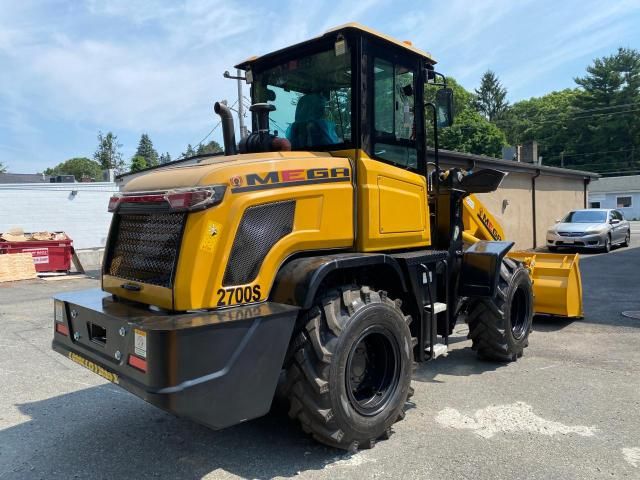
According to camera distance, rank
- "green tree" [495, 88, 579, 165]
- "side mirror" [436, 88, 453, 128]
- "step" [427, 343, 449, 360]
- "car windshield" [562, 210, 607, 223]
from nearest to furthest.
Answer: "step" [427, 343, 449, 360], "side mirror" [436, 88, 453, 128], "car windshield" [562, 210, 607, 223], "green tree" [495, 88, 579, 165]

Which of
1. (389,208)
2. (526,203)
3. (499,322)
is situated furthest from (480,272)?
(526,203)

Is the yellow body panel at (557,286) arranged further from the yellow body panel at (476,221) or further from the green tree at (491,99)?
the green tree at (491,99)

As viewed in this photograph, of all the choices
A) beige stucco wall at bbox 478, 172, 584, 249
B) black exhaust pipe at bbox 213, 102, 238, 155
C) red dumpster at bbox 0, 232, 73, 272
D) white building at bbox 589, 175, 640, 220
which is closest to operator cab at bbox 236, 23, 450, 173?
black exhaust pipe at bbox 213, 102, 238, 155

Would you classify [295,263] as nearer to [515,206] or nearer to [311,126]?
[311,126]

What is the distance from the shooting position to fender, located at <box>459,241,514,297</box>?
5297mm

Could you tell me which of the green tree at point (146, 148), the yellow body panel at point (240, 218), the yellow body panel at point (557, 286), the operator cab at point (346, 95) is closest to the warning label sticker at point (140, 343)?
the yellow body panel at point (240, 218)

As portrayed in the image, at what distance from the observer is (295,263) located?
11.6ft

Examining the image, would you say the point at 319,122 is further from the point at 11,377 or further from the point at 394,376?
the point at 11,377

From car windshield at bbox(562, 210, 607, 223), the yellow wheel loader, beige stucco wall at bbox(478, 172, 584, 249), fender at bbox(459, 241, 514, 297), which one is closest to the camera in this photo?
the yellow wheel loader

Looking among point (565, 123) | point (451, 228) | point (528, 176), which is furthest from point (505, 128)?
point (451, 228)

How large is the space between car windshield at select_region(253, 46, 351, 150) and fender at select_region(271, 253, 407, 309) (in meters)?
1.02

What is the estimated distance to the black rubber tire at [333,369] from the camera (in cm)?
336

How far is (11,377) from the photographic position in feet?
18.3

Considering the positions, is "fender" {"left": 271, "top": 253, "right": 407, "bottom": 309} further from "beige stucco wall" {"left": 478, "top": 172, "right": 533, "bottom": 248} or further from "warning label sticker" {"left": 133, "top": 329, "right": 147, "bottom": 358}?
"beige stucco wall" {"left": 478, "top": 172, "right": 533, "bottom": 248}
